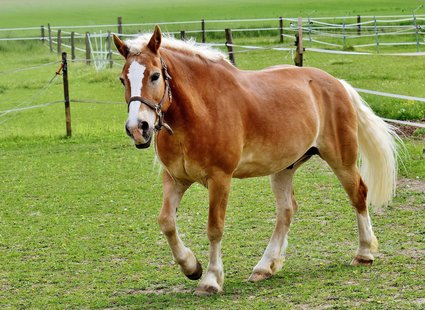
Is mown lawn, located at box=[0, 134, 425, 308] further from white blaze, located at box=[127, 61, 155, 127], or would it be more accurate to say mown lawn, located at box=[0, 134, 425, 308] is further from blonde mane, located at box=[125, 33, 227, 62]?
blonde mane, located at box=[125, 33, 227, 62]

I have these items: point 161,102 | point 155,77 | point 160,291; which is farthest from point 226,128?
point 160,291

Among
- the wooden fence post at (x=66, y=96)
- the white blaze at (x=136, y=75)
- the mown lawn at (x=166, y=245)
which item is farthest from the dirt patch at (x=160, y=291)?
the wooden fence post at (x=66, y=96)

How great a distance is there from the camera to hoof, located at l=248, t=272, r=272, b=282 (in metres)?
6.42

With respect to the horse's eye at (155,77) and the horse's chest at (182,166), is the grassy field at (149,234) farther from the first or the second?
the horse's eye at (155,77)

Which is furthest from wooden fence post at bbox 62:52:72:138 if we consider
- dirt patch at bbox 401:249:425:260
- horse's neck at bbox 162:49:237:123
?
dirt patch at bbox 401:249:425:260

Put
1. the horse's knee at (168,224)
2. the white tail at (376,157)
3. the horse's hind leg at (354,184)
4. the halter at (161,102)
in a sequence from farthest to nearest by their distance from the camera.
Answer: the white tail at (376,157) → the horse's hind leg at (354,184) → the horse's knee at (168,224) → the halter at (161,102)

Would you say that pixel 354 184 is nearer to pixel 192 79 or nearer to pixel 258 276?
pixel 258 276

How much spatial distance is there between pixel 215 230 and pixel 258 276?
597 mm

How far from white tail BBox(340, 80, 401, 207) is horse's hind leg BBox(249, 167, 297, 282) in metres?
0.76

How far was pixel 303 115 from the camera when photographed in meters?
6.71

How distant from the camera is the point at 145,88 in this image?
566 centimetres

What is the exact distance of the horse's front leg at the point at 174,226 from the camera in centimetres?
613

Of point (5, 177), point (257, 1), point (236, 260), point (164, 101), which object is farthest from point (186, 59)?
point (257, 1)

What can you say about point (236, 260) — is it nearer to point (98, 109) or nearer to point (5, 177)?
point (5, 177)
